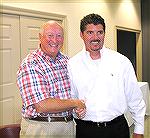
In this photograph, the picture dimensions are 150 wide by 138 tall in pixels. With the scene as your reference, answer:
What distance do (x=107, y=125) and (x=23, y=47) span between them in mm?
1927

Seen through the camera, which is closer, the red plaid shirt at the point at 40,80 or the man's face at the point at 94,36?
the red plaid shirt at the point at 40,80

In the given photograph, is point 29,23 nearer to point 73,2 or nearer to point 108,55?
point 73,2

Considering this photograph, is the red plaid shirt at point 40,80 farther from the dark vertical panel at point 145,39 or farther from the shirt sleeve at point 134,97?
the dark vertical panel at point 145,39

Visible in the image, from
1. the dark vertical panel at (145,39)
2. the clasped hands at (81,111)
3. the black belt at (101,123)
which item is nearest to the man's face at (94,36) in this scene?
the clasped hands at (81,111)

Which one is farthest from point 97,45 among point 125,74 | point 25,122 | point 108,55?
point 25,122

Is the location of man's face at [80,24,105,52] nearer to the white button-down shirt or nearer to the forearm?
the white button-down shirt

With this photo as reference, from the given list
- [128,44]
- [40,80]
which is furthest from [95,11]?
[40,80]

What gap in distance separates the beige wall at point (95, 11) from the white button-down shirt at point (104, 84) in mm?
1640

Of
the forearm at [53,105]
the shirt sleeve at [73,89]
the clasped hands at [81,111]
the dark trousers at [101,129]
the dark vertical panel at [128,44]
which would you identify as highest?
the dark vertical panel at [128,44]

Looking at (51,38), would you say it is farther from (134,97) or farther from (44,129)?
(134,97)

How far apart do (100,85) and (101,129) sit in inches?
11.9

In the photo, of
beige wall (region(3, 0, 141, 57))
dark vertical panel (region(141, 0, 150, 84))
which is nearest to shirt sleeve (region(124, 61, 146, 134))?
beige wall (region(3, 0, 141, 57))

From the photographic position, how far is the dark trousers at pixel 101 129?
1.85m

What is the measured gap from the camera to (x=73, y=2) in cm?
436
